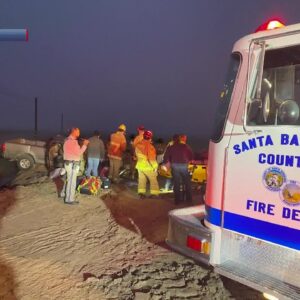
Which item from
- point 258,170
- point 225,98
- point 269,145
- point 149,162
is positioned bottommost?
point 149,162

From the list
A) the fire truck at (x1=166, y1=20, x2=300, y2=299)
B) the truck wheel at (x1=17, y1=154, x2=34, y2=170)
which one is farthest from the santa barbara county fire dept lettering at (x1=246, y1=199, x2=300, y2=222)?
the truck wheel at (x1=17, y1=154, x2=34, y2=170)

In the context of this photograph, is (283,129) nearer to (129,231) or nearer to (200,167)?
(129,231)

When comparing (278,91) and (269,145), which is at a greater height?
(278,91)

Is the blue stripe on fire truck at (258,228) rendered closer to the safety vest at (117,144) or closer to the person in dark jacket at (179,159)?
the person in dark jacket at (179,159)

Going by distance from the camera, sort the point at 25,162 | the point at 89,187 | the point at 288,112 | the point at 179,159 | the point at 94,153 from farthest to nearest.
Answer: the point at 25,162 → the point at 94,153 → the point at 89,187 → the point at 179,159 → the point at 288,112

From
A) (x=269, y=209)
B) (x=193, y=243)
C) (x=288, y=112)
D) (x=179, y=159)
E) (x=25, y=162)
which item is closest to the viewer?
(x=288, y=112)

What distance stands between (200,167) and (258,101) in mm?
8746

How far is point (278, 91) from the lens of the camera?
142 inches

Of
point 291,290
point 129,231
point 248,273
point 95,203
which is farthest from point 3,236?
point 291,290

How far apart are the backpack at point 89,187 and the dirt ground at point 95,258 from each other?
46.5 inches

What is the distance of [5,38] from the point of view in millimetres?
5832

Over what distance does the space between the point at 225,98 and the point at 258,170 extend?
2.75 ft

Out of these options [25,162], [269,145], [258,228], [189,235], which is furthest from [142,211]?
[25,162]

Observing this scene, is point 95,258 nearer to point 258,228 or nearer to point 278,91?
point 258,228
